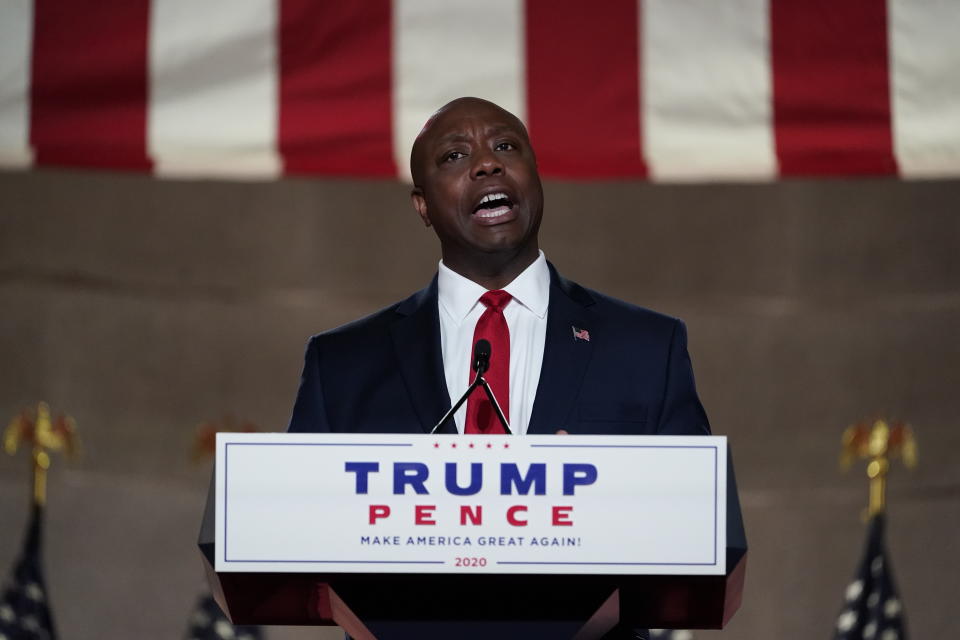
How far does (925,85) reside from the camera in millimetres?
3674

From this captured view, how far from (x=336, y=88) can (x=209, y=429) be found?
2141mm

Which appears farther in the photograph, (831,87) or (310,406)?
(831,87)

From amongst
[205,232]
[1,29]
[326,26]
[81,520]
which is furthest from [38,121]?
[81,520]

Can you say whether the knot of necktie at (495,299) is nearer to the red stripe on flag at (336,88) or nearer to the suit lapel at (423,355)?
the suit lapel at (423,355)

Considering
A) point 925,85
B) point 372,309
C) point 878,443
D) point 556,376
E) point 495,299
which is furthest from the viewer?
point 372,309

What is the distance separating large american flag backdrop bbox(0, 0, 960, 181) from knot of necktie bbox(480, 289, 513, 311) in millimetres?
1738

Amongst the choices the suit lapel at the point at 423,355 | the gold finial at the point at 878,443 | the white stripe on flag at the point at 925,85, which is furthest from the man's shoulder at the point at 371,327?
the gold finial at the point at 878,443

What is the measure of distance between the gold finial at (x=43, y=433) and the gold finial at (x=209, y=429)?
0.49 m

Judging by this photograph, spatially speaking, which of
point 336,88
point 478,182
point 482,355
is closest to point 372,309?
point 336,88

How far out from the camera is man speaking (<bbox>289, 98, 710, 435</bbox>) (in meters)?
1.91

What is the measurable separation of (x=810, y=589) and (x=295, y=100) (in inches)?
114

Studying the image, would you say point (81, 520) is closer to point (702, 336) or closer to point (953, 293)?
point (702, 336)

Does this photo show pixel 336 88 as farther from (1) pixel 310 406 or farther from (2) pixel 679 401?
(2) pixel 679 401

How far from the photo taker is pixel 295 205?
218 inches
